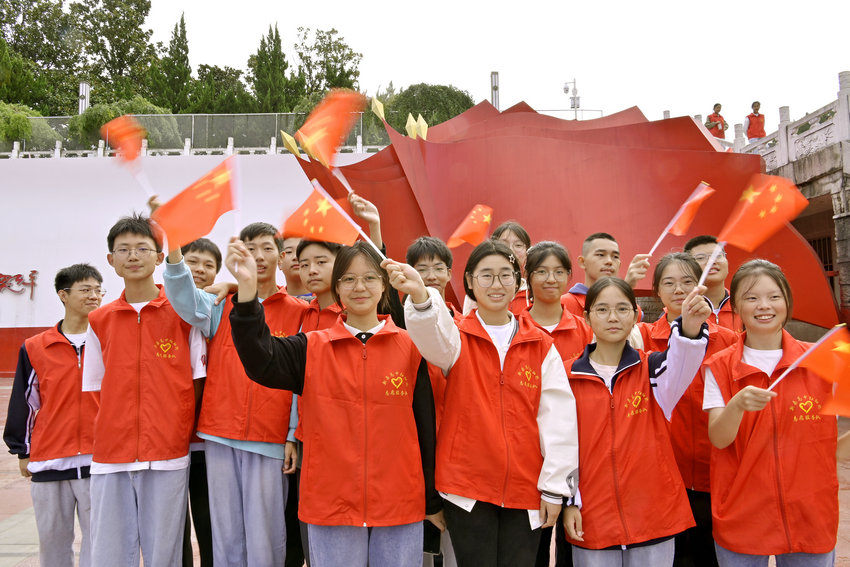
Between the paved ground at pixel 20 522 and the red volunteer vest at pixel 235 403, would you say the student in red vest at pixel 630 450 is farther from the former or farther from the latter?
the paved ground at pixel 20 522

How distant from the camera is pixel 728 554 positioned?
1886 mm

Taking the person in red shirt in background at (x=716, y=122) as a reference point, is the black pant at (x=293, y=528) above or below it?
below

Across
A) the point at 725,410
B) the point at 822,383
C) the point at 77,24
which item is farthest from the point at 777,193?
the point at 77,24

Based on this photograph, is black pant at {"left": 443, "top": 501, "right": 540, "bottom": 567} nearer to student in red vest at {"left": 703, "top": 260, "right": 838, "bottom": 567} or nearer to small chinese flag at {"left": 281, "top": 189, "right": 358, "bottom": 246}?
student in red vest at {"left": 703, "top": 260, "right": 838, "bottom": 567}

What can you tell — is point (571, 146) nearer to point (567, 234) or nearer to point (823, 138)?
point (567, 234)

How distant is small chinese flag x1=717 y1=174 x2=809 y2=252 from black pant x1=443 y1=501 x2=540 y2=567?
111 centimetres

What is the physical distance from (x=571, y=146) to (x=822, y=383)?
13.9 feet

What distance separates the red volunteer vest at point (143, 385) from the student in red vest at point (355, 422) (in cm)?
56

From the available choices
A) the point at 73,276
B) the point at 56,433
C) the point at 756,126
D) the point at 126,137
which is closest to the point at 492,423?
the point at 126,137

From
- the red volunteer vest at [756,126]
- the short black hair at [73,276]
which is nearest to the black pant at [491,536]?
the short black hair at [73,276]

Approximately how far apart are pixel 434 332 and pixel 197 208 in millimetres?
857

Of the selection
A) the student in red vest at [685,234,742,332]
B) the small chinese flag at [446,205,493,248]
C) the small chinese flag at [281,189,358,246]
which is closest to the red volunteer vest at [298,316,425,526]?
the small chinese flag at [281,189,358,246]

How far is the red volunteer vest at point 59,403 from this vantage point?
2477 mm

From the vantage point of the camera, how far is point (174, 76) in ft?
69.9
